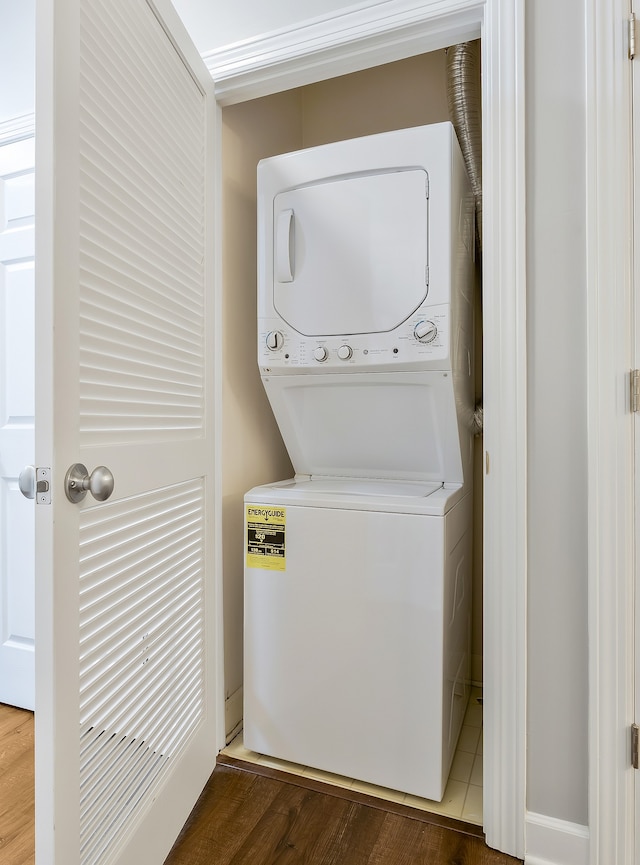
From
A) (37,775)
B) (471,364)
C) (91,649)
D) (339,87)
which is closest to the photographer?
(37,775)

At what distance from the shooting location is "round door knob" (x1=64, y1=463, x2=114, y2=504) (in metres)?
0.92

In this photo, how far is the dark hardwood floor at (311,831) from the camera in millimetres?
1289

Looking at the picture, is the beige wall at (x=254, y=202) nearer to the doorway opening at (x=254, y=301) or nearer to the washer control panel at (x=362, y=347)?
the doorway opening at (x=254, y=301)

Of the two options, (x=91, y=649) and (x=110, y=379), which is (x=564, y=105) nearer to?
(x=110, y=379)

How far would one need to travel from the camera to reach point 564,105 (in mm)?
1241

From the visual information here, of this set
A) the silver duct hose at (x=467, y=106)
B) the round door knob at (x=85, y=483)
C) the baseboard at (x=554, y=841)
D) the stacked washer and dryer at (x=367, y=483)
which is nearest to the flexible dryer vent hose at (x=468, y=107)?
the silver duct hose at (x=467, y=106)

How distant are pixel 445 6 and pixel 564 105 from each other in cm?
41

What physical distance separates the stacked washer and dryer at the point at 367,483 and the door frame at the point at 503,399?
0.16 meters

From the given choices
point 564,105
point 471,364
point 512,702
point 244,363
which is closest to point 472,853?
point 512,702

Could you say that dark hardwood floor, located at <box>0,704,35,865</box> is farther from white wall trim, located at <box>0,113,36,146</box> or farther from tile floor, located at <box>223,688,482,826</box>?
white wall trim, located at <box>0,113,36,146</box>

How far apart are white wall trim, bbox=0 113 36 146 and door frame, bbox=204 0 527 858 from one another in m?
1.42

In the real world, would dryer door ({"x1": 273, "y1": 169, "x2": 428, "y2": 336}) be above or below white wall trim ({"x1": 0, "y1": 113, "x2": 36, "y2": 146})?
below

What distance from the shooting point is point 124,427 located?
1129 mm

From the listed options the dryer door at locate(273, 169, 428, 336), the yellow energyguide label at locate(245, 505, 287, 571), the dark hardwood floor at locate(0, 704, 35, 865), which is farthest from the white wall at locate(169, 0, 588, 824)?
the dark hardwood floor at locate(0, 704, 35, 865)
